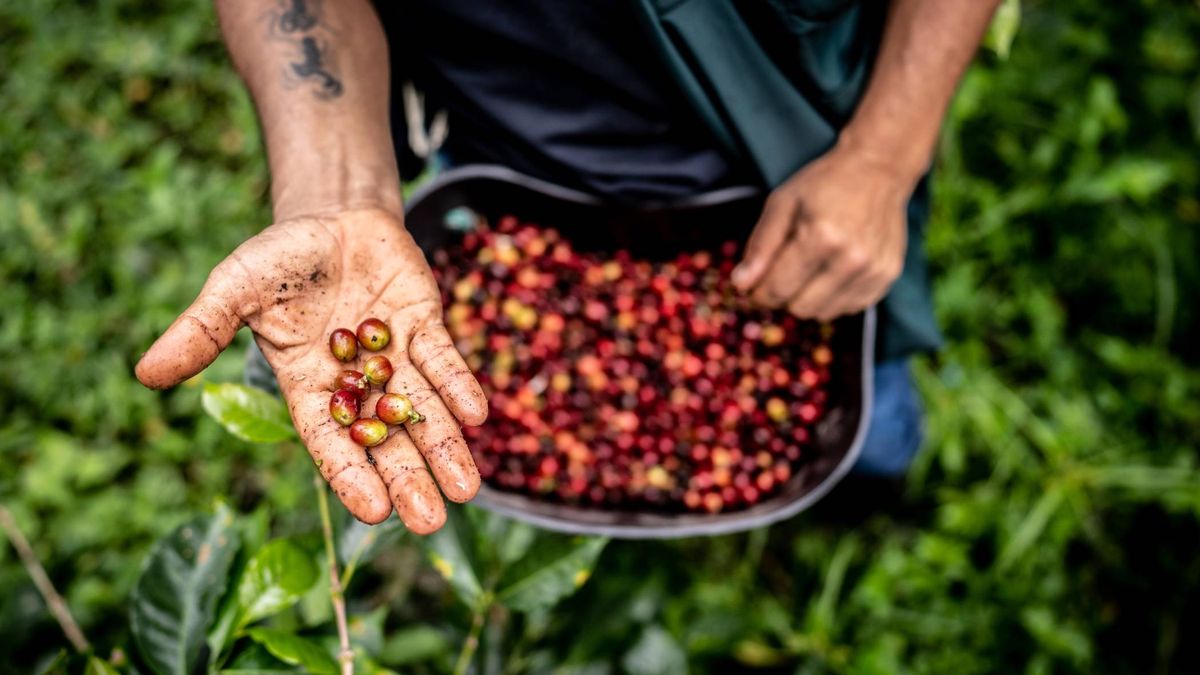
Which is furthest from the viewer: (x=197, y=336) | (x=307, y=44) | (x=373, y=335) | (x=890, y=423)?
(x=890, y=423)

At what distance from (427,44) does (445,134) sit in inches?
14.9

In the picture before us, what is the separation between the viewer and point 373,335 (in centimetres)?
113

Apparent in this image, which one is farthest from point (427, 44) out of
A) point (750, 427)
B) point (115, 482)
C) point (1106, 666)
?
point (1106, 666)

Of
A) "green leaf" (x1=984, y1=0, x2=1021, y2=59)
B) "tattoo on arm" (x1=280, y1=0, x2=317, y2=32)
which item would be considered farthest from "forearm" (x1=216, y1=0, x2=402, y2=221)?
"green leaf" (x1=984, y1=0, x2=1021, y2=59)

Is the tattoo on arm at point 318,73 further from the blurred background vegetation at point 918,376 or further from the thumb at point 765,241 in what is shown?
the blurred background vegetation at point 918,376

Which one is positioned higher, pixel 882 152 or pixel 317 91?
pixel 317 91

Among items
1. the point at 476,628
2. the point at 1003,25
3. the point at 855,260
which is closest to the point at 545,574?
the point at 476,628

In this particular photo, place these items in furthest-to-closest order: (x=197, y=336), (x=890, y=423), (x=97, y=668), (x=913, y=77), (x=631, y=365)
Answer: (x=890, y=423) < (x=631, y=365) < (x=913, y=77) < (x=197, y=336) < (x=97, y=668)

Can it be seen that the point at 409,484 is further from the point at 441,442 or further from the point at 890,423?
the point at 890,423

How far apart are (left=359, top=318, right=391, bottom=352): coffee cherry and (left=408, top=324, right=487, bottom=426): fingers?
0.15 ft

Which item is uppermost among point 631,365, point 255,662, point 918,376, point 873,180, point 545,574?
point 873,180

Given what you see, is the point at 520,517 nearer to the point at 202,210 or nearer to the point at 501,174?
the point at 501,174

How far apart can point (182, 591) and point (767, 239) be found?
118cm

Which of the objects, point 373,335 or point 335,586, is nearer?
point 335,586
